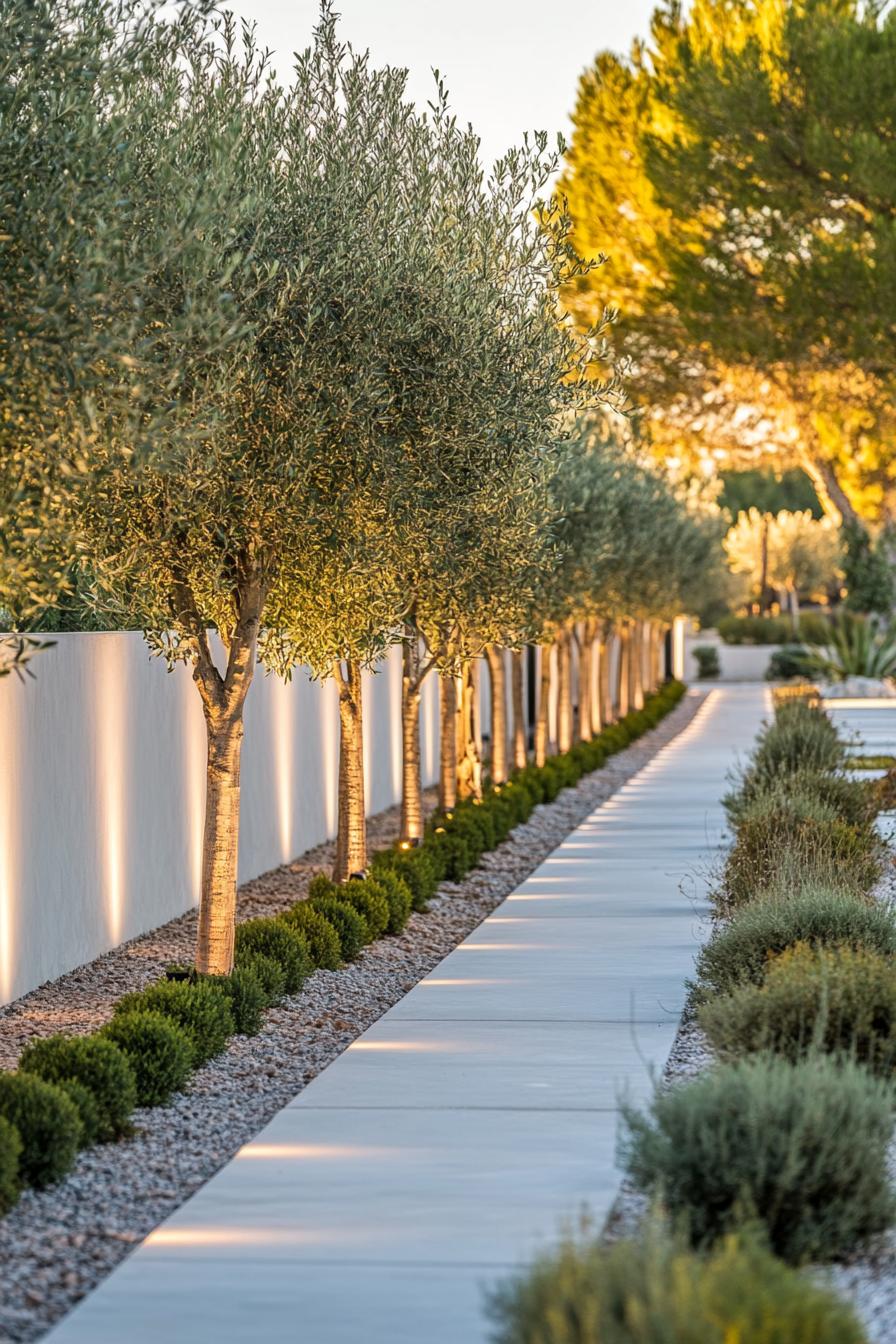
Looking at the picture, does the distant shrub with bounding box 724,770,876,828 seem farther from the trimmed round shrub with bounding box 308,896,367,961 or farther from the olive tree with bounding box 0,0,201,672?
the olive tree with bounding box 0,0,201,672

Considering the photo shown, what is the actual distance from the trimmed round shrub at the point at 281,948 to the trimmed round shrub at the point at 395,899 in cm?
167

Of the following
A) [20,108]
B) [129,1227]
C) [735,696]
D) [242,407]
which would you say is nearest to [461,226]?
[242,407]

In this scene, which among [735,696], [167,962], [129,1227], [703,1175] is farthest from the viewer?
[735,696]

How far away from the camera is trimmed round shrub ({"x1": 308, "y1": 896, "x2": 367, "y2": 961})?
10336 mm

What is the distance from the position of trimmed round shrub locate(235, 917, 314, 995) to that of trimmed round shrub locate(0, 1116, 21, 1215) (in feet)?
11.2

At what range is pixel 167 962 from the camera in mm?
10562

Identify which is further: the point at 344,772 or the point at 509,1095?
the point at 344,772

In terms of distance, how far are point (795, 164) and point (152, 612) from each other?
24271 millimetres

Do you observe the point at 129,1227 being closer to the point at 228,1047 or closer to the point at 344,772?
the point at 228,1047

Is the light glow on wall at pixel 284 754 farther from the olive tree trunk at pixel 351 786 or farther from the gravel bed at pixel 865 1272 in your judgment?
the gravel bed at pixel 865 1272

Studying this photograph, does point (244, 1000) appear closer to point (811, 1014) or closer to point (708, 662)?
point (811, 1014)

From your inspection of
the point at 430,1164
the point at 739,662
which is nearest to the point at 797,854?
the point at 430,1164

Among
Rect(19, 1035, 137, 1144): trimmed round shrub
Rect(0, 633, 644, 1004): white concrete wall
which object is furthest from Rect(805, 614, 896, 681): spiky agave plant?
Rect(19, 1035, 137, 1144): trimmed round shrub

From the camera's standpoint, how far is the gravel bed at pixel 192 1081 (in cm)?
519
